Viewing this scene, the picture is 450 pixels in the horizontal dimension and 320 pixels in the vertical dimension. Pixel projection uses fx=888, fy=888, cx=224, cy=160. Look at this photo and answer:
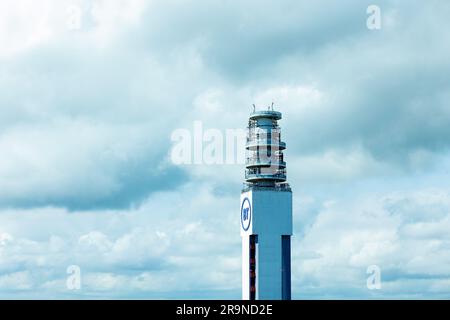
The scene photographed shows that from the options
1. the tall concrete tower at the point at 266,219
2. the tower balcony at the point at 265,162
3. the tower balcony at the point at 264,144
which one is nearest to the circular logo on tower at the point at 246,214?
the tall concrete tower at the point at 266,219

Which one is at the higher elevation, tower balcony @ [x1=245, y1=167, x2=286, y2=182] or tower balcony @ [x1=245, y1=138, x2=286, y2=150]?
tower balcony @ [x1=245, y1=138, x2=286, y2=150]

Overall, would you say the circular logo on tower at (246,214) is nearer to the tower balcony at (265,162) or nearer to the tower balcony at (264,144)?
the tower balcony at (265,162)

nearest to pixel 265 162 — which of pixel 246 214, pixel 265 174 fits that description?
pixel 265 174

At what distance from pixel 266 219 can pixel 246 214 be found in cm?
569

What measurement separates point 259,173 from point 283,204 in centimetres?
851

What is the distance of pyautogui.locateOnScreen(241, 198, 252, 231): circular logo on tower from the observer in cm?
18225

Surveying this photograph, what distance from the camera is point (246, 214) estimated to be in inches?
7269

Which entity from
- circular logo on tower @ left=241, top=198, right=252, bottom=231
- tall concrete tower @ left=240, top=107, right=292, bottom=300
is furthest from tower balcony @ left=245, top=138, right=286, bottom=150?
circular logo on tower @ left=241, top=198, right=252, bottom=231

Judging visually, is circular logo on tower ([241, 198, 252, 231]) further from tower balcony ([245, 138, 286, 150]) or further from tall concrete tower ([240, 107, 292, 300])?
tower balcony ([245, 138, 286, 150])

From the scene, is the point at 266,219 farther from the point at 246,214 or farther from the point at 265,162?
the point at 265,162

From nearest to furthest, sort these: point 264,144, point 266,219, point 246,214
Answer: point 266,219
point 246,214
point 264,144

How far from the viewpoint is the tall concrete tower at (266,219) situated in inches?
7072
